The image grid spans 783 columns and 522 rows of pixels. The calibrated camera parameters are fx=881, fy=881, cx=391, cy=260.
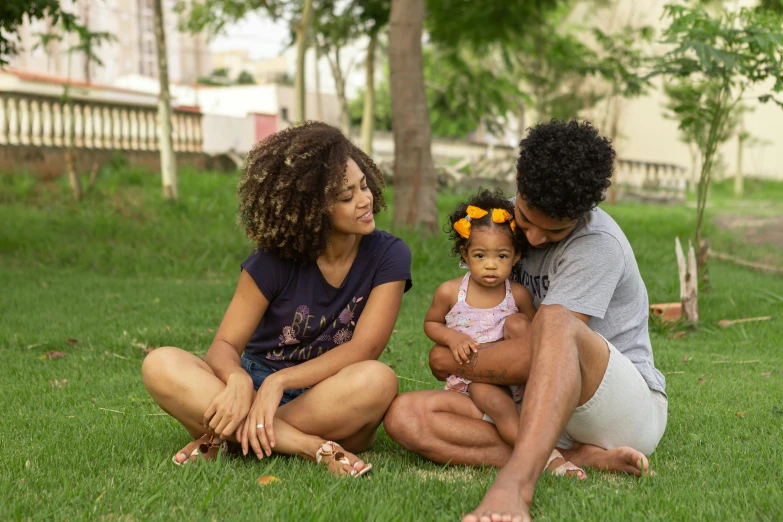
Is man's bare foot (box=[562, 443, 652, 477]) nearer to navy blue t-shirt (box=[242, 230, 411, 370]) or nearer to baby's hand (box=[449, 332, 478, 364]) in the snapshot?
baby's hand (box=[449, 332, 478, 364])

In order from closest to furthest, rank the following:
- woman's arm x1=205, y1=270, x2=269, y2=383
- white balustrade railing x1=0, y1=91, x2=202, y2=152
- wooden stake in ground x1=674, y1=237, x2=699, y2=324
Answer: woman's arm x1=205, y1=270, x2=269, y2=383
wooden stake in ground x1=674, y1=237, x2=699, y2=324
white balustrade railing x1=0, y1=91, x2=202, y2=152

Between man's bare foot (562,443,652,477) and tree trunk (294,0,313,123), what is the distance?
1206 cm

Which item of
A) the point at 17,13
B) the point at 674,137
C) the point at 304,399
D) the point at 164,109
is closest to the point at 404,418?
the point at 304,399

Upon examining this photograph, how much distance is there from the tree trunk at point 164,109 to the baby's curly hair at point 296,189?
389 inches

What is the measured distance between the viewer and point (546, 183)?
3.16 metres

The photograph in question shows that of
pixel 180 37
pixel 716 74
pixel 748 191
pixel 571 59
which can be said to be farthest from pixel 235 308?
pixel 180 37

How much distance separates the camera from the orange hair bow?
3.64 metres

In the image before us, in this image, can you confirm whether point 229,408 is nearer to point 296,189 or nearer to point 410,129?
point 296,189

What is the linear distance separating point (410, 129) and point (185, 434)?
7.19 meters

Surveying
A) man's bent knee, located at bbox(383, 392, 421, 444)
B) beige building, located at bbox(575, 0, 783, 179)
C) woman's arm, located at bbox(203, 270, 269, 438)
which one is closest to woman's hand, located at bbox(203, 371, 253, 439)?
woman's arm, located at bbox(203, 270, 269, 438)

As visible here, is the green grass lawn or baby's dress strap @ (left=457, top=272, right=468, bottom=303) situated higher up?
baby's dress strap @ (left=457, top=272, right=468, bottom=303)

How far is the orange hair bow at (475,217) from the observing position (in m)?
3.64

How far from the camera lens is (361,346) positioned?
3506 millimetres

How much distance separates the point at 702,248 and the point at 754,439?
3684 millimetres
